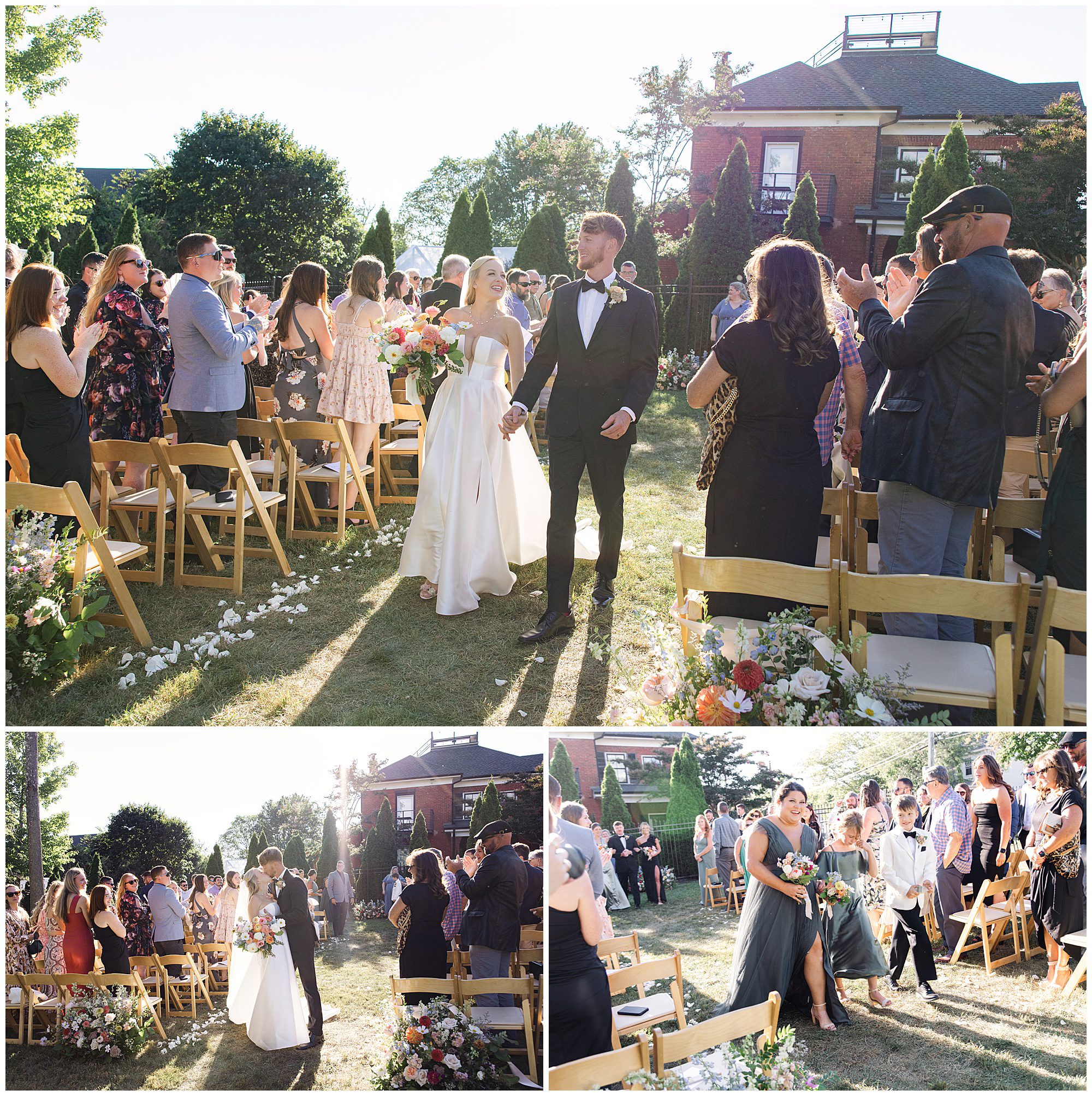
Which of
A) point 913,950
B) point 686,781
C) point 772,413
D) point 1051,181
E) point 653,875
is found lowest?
point 913,950

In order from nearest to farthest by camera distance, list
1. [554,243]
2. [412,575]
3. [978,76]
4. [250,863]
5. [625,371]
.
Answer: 1. [250,863]
2. [625,371]
3. [412,575]
4. [554,243]
5. [978,76]

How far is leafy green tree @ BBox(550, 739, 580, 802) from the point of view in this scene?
9.34 feet

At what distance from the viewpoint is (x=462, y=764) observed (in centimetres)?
301

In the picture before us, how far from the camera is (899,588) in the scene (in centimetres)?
289

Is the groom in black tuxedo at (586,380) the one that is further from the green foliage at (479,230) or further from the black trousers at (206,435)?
the green foliage at (479,230)

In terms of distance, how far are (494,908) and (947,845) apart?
1.51 m

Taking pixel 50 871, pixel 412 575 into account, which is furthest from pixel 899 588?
pixel 412 575

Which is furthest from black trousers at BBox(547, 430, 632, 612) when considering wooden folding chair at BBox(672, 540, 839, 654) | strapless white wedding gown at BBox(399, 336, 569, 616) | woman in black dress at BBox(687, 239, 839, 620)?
wooden folding chair at BBox(672, 540, 839, 654)

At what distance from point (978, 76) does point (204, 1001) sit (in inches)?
1214

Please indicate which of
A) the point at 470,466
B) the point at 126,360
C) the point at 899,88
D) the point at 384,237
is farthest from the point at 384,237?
the point at 899,88

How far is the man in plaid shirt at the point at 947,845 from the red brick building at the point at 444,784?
1.30 m

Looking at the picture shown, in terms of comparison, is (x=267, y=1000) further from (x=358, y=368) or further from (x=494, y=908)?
(x=358, y=368)

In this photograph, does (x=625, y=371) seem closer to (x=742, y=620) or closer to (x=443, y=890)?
(x=742, y=620)

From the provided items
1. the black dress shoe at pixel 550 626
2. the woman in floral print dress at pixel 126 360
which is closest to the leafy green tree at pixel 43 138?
the woman in floral print dress at pixel 126 360
